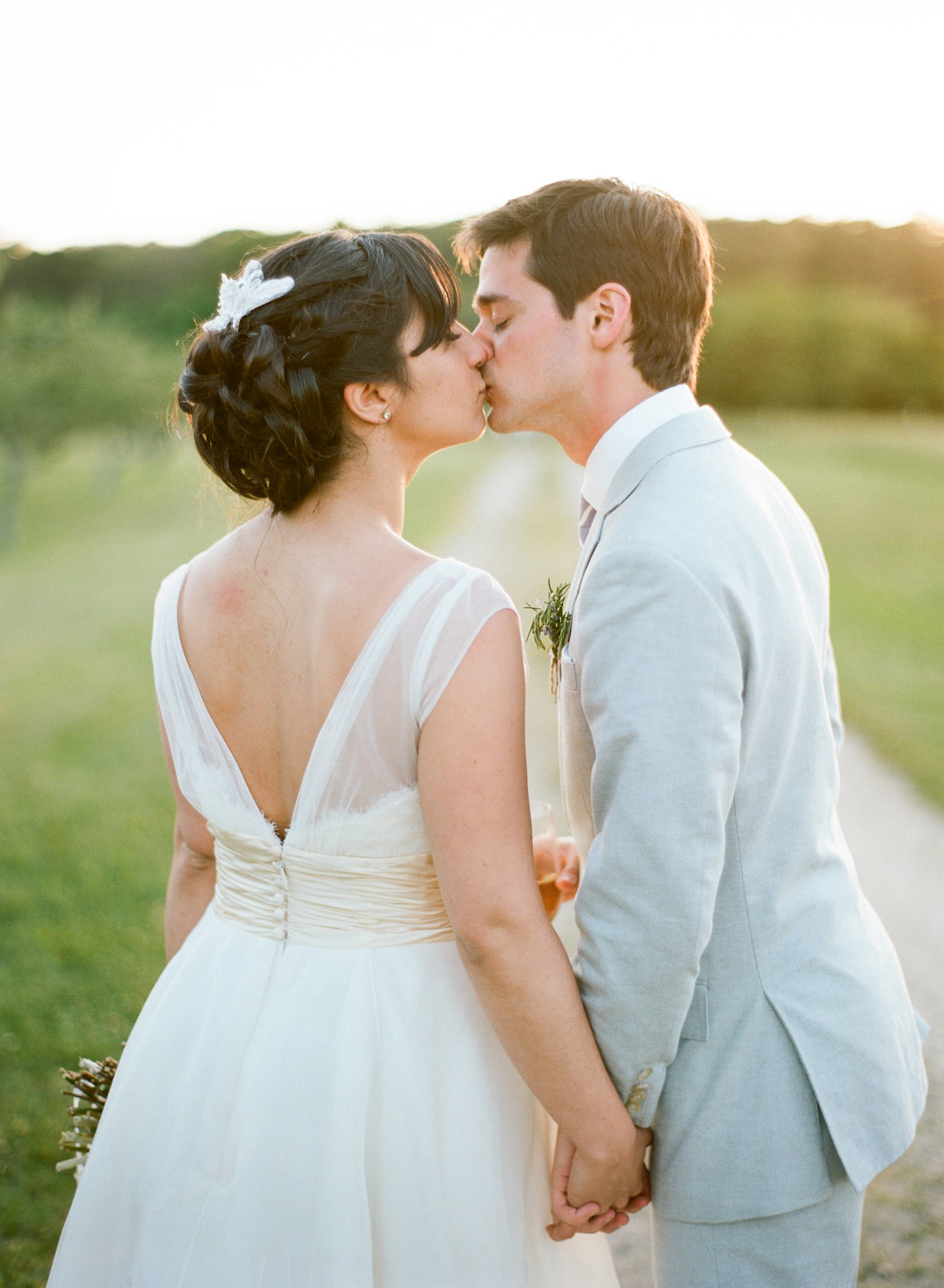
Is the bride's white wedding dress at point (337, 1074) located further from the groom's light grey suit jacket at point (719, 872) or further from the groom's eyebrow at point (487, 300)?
the groom's eyebrow at point (487, 300)

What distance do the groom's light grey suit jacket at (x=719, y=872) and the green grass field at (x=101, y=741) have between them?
100cm

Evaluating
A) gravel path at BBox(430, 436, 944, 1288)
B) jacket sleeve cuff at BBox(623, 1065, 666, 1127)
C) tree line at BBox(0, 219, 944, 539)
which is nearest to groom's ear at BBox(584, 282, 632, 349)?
jacket sleeve cuff at BBox(623, 1065, 666, 1127)

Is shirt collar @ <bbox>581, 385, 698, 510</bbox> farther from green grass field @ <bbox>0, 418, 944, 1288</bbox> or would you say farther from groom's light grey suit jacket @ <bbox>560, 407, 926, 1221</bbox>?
green grass field @ <bbox>0, 418, 944, 1288</bbox>

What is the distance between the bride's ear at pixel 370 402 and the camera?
1962 mm

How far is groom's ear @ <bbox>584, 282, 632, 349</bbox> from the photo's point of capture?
2.26 meters

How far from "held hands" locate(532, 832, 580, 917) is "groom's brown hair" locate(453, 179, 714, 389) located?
1.09 meters

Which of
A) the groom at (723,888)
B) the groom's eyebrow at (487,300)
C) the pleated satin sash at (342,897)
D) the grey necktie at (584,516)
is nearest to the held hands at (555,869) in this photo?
the groom at (723,888)

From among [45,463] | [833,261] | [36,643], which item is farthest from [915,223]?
[36,643]

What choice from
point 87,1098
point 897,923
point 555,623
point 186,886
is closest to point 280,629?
point 555,623

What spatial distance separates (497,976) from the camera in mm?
1788

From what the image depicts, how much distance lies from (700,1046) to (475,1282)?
2.01ft

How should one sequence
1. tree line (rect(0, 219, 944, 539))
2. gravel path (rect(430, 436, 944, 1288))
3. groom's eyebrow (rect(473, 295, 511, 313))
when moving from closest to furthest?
groom's eyebrow (rect(473, 295, 511, 313)), gravel path (rect(430, 436, 944, 1288)), tree line (rect(0, 219, 944, 539))

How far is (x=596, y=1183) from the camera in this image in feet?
6.18

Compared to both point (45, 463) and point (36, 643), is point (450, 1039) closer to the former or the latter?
point (36, 643)
